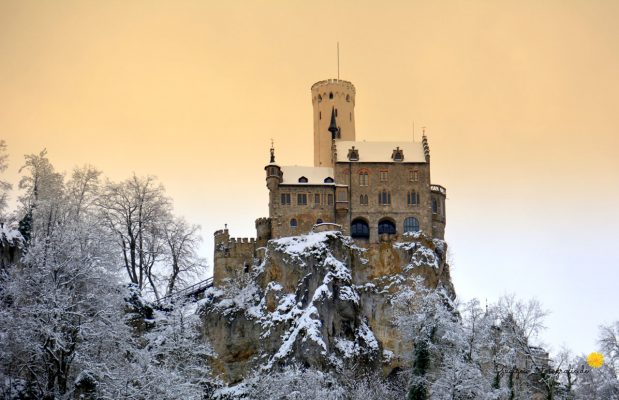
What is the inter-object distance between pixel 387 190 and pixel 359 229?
17.8 ft

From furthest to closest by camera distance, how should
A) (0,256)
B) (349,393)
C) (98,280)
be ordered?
(349,393) → (0,256) → (98,280)

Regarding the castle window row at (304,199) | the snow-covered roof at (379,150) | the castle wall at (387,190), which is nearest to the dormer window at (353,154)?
the snow-covered roof at (379,150)

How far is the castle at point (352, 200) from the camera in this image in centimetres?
9294

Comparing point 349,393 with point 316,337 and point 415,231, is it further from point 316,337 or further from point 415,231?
point 415,231

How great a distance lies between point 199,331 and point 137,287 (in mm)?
7730

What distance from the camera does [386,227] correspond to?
9569 centimetres

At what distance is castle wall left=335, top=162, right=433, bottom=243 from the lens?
9494cm

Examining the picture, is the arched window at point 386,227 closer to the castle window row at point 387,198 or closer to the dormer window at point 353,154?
the castle window row at point 387,198

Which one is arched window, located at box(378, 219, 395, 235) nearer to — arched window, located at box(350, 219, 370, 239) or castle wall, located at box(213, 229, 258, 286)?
arched window, located at box(350, 219, 370, 239)

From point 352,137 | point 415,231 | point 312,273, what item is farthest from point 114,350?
point 352,137

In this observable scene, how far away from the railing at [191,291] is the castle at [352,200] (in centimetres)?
287

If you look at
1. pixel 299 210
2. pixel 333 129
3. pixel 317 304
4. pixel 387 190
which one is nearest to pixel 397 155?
pixel 387 190

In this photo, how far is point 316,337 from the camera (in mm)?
82375

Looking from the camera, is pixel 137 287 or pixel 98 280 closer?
pixel 98 280
